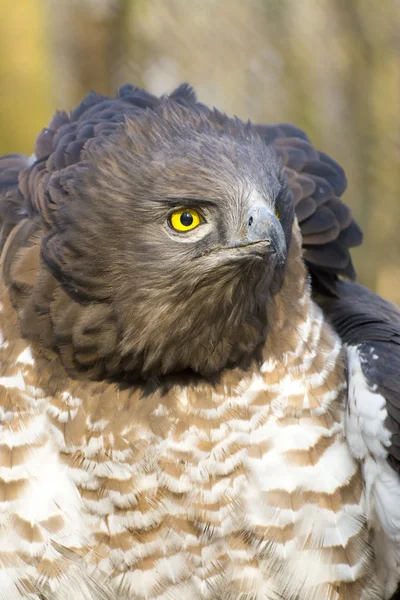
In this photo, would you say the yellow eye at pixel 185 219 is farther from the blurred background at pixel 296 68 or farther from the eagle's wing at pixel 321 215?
the blurred background at pixel 296 68

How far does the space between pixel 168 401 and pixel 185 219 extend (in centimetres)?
86

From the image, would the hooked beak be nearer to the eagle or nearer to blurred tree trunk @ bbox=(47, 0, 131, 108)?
the eagle

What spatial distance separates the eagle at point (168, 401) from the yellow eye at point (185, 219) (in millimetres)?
28

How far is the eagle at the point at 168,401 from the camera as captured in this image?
12.8 ft

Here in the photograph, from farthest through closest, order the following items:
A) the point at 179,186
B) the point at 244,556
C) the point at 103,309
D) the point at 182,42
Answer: the point at 182,42
the point at 244,556
the point at 103,309
the point at 179,186

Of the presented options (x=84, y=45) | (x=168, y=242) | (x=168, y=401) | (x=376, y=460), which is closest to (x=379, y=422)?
(x=376, y=460)

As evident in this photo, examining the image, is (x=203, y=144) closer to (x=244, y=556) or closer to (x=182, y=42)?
(x=244, y=556)

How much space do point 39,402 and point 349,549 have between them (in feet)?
4.95

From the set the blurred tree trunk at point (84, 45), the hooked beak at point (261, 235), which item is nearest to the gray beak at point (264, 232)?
the hooked beak at point (261, 235)

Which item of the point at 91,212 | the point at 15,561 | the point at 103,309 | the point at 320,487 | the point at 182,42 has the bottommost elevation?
the point at 15,561

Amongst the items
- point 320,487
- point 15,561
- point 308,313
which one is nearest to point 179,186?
point 308,313

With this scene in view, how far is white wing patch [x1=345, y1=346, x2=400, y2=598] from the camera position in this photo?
4121mm

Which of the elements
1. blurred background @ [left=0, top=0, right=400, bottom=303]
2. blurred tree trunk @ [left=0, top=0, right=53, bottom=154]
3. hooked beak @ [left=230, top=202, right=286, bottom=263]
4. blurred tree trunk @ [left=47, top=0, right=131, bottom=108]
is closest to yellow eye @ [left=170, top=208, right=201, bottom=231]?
hooked beak @ [left=230, top=202, right=286, bottom=263]

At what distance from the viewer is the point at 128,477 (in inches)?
162
